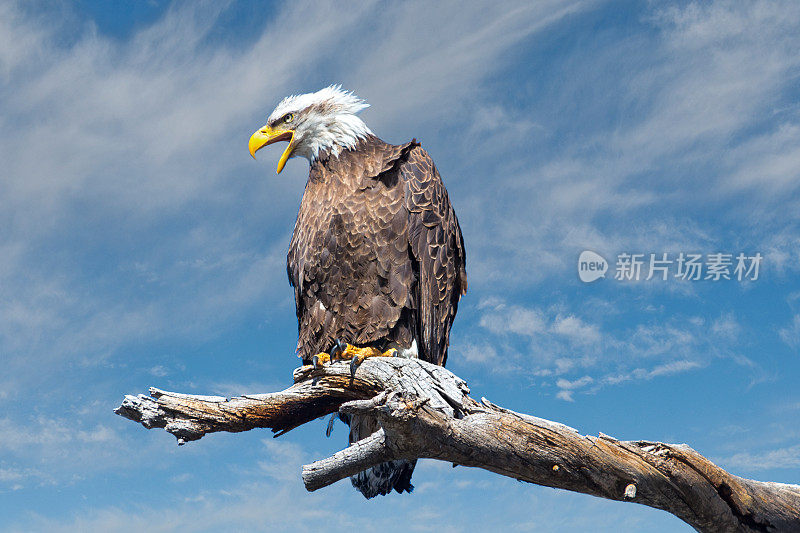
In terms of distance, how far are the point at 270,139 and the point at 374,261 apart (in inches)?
75.1

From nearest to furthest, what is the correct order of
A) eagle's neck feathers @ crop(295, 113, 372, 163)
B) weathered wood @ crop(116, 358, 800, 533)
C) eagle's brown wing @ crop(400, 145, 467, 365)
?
weathered wood @ crop(116, 358, 800, 533), eagle's brown wing @ crop(400, 145, 467, 365), eagle's neck feathers @ crop(295, 113, 372, 163)

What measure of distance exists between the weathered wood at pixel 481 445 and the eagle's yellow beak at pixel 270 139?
7.60 ft

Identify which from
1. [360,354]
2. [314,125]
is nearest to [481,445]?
[360,354]

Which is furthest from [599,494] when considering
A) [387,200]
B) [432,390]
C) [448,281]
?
[387,200]

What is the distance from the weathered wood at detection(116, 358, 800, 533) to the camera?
4484 mm

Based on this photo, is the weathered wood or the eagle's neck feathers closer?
the weathered wood

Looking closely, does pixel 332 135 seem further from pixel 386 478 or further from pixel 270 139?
pixel 386 478

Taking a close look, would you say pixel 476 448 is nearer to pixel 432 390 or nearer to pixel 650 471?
pixel 432 390

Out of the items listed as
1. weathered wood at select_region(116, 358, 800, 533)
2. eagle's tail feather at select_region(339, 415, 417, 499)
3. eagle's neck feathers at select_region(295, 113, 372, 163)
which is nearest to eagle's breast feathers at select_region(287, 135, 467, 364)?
eagle's neck feathers at select_region(295, 113, 372, 163)

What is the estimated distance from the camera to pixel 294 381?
571 cm

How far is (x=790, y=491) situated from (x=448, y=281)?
10.0 feet

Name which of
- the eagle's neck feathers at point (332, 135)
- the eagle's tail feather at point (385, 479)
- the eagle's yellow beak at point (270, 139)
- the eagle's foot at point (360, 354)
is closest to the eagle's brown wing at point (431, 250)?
the eagle's foot at point (360, 354)

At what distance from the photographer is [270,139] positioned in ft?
23.1

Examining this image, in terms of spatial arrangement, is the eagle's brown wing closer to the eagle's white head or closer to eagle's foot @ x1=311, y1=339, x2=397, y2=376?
eagle's foot @ x1=311, y1=339, x2=397, y2=376
